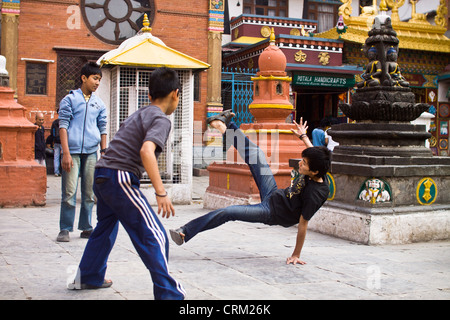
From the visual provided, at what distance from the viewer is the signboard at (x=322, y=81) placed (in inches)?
779

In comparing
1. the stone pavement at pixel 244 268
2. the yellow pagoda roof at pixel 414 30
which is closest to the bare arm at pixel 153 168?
the stone pavement at pixel 244 268

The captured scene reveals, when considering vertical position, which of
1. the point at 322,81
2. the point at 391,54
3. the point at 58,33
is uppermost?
the point at 58,33

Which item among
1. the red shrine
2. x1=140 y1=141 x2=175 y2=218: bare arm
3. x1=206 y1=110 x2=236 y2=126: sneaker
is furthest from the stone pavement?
the red shrine

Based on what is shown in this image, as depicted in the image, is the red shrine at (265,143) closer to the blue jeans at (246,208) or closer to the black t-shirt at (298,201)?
the blue jeans at (246,208)

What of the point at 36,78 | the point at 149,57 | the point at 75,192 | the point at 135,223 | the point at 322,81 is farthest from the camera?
the point at 322,81

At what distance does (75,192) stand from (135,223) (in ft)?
9.36

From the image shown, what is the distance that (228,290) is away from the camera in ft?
14.6

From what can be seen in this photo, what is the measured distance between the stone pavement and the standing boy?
1.86ft

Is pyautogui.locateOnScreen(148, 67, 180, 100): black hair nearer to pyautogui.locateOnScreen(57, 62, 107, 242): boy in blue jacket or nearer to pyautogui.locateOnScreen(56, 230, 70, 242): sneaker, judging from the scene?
pyautogui.locateOnScreen(57, 62, 107, 242): boy in blue jacket

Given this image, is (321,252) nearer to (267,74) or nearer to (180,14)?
(267,74)

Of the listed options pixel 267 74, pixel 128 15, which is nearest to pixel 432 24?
pixel 128 15

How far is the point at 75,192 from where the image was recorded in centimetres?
645

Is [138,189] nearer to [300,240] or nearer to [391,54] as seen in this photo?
[300,240]

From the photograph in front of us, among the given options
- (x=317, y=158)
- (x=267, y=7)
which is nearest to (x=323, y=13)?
(x=267, y=7)
